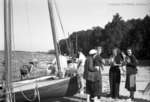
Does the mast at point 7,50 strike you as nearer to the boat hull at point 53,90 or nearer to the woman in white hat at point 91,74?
the boat hull at point 53,90

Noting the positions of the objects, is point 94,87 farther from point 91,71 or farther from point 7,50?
point 7,50

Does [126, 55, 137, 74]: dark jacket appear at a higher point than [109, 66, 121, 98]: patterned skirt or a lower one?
higher

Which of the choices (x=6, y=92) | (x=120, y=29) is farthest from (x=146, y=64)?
(x=6, y=92)

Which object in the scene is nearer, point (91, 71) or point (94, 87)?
point (91, 71)

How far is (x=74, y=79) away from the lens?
7.82 meters

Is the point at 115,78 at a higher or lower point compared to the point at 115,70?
lower

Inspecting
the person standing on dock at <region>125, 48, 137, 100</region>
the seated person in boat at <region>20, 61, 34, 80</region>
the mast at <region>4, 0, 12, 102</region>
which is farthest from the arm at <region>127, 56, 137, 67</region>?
the seated person in boat at <region>20, 61, 34, 80</region>

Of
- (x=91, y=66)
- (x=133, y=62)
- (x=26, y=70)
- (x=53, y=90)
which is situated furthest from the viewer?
(x=26, y=70)

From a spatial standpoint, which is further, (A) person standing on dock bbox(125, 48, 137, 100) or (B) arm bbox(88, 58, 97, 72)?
(A) person standing on dock bbox(125, 48, 137, 100)

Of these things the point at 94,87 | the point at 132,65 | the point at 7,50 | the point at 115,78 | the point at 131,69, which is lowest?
the point at 94,87

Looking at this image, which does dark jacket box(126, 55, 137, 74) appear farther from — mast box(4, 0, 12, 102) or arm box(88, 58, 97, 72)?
mast box(4, 0, 12, 102)

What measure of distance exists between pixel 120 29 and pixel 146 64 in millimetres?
17606

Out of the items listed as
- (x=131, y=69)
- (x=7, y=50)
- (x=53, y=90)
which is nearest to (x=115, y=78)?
(x=131, y=69)

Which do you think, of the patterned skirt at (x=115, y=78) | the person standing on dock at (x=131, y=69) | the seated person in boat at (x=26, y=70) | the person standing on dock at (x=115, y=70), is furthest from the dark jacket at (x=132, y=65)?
the seated person in boat at (x=26, y=70)
